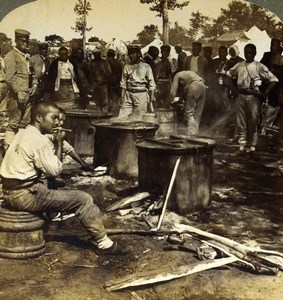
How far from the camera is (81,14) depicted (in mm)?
4418

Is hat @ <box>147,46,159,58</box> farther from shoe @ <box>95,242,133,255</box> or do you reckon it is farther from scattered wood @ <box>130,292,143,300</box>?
scattered wood @ <box>130,292,143,300</box>

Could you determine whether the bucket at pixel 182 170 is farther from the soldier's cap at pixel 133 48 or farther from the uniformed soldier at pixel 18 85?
the uniformed soldier at pixel 18 85

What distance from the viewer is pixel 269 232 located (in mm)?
4414

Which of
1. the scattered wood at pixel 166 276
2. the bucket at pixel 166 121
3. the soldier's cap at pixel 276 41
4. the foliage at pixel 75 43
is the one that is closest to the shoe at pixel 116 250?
the scattered wood at pixel 166 276

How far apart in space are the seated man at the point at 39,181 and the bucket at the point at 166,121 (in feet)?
3.77

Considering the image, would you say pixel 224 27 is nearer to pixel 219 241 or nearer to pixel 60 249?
pixel 219 241

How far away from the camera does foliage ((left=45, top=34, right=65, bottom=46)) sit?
4422mm

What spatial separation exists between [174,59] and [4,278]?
2296 mm

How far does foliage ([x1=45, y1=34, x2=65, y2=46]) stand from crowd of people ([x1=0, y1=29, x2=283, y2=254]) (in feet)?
0.24

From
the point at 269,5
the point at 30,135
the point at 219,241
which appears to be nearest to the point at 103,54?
the point at 30,135

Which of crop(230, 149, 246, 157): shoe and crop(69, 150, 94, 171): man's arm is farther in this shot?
crop(230, 149, 246, 157): shoe

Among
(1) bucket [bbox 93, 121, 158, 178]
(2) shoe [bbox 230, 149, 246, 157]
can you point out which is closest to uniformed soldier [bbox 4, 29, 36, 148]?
(1) bucket [bbox 93, 121, 158, 178]

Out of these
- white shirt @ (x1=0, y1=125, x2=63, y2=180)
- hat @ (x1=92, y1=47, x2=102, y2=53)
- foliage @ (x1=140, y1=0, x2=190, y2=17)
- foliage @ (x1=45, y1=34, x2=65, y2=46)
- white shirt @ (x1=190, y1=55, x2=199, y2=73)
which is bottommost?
white shirt @ (x1=0, y1=125, x2=63, y2=180)

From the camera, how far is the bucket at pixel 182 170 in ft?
15.4
